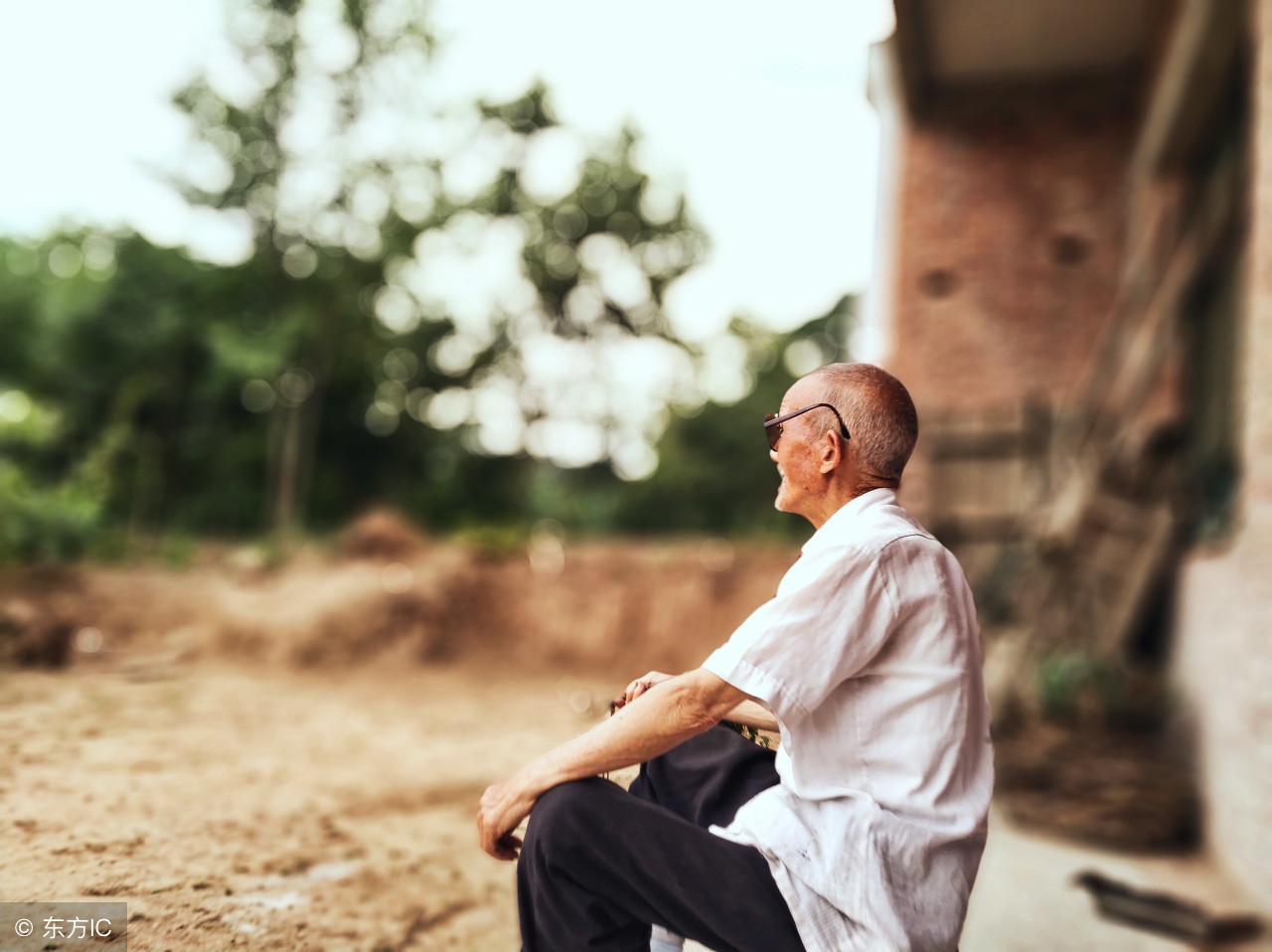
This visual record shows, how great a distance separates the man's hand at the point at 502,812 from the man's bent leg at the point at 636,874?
3 centimetres

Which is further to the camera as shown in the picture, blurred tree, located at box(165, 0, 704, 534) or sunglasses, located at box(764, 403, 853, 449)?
blurred tree, located at box(165, 0, 704, 534)

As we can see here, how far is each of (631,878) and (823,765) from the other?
34 cm

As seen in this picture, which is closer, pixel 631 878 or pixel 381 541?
pixel 631 878

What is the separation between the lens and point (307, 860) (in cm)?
250

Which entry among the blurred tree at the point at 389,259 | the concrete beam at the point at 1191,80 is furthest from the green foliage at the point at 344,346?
the concrete beam at the point at 1191,80

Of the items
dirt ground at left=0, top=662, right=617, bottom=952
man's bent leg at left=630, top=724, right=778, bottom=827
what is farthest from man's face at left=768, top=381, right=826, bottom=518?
dirt ground at left=0, top=662, right=617, bottom=952

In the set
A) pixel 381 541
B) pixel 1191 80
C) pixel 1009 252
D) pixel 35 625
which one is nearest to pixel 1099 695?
pixel 1191 80

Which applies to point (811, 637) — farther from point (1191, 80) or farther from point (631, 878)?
point (1191, 80)

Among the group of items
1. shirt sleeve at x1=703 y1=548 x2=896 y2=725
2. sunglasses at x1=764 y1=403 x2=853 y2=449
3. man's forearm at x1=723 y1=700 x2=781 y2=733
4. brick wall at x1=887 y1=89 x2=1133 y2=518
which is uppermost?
brick wall at x1=887 y1=89 x2=1133 y2=518

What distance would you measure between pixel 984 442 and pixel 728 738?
5584 millimetres

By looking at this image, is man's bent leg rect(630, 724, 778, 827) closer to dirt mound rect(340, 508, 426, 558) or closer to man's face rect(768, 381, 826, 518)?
man's face rect(768, 381, 826, 518)

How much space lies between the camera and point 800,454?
1560 millimetres

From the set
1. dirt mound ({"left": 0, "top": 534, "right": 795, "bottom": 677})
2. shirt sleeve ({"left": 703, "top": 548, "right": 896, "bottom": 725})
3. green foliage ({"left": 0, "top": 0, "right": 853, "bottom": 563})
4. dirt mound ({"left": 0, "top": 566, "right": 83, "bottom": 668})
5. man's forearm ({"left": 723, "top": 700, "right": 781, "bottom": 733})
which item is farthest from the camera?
green foliage ({"left": 0, "top": 0, "right": 853, "bottom": 563})

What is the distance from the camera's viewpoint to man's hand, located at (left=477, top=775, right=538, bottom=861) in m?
1.52
